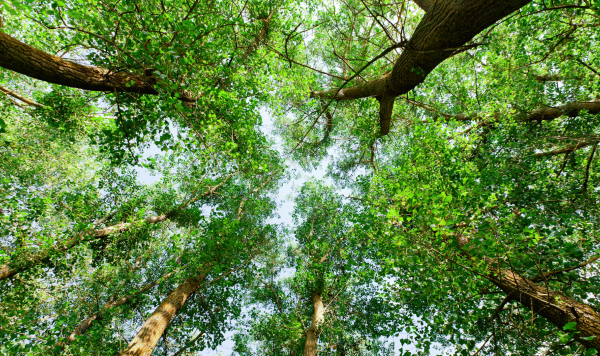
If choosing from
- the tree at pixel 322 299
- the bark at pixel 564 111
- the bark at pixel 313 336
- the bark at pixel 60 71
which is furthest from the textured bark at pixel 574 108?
Result: the bark at pixel 60 71

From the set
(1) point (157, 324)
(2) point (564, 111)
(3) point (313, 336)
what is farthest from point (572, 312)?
(1) point (157, 324)

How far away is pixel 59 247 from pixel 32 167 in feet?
19.3

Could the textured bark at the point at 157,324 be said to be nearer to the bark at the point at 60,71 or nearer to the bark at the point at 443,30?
the bark at the point at 60,71

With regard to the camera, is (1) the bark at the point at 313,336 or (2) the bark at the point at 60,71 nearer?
(2) the bark at the point at 60,71

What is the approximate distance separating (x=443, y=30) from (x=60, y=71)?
533 centimetres

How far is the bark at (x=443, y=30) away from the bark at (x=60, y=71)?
3.35 metres

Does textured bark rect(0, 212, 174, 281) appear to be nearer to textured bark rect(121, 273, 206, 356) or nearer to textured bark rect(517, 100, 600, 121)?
textured bark rect(121, 273, 206, 356)

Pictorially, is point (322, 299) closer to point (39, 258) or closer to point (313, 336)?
point (313, 336)

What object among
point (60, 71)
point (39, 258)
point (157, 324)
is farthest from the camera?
point (157, 324)

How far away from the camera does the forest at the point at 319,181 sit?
2.81 meters

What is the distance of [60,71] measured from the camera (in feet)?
10.0

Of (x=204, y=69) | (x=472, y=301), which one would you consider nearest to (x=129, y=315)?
(x=204, y=69)

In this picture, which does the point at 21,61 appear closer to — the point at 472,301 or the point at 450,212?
the point at 450,212

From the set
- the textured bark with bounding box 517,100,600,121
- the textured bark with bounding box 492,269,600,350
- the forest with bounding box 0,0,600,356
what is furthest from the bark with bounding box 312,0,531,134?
the textured bark with bounding box 517,100,600,121
